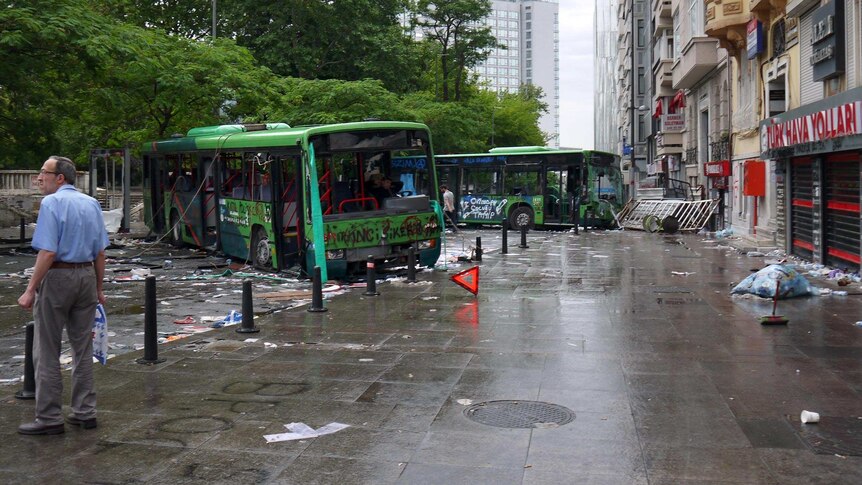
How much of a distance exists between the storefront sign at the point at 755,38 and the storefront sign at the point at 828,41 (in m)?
6.14

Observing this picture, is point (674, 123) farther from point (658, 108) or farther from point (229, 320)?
point (229, 320)

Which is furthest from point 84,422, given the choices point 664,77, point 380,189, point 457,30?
point 457,30

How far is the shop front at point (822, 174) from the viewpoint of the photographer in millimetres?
16188

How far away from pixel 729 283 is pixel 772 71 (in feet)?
35.6

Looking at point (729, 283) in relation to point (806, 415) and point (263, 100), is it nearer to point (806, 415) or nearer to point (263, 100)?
point (806, 415)

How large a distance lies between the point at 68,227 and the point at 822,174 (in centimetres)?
1686

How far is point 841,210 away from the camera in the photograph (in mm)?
17797

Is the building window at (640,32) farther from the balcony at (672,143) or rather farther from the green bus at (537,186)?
the green bus at (537,186)

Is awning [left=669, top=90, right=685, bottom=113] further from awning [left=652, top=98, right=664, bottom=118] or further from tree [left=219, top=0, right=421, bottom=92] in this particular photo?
tree [left=219, top=0, right=421, bottom=92]

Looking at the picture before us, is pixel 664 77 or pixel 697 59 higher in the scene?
pixel 664 77

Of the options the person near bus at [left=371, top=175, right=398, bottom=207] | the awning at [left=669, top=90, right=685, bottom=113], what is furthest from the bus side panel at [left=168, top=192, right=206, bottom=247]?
the awning at [left=669, top=90, right=685, bottom=113]

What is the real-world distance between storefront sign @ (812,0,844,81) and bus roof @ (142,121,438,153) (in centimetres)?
838

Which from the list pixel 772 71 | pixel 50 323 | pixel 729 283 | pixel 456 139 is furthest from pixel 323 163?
pixel 456 139

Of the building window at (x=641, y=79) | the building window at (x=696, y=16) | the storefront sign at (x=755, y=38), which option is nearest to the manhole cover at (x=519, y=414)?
the storefront sign at (x=755, y=38)
